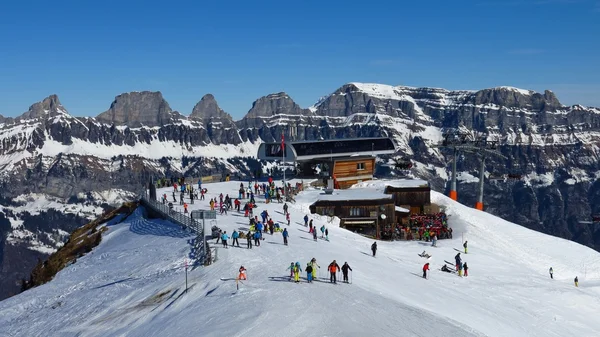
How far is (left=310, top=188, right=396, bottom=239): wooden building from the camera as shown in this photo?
66.5 metres

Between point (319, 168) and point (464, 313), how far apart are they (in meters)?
51.5

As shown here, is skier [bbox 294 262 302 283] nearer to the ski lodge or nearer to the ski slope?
the ski slope

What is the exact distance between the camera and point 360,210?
221ft

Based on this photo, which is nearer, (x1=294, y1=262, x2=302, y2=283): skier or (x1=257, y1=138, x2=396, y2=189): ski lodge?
(x1=294, y1=262, x2=302, y2=283): skier

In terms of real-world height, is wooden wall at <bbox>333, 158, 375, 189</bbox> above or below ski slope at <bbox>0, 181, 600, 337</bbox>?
above

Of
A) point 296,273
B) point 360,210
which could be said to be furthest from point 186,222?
point 360,210

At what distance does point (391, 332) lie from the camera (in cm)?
2678

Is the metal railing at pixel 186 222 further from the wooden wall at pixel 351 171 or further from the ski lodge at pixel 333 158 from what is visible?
the wooden wall at pixel 351 171

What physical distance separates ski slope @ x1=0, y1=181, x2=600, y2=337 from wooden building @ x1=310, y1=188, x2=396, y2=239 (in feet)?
14.3

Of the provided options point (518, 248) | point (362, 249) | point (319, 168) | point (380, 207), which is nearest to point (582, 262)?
point (518, 248)

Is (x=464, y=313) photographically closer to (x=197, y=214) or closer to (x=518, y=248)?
(x=197, y=214)

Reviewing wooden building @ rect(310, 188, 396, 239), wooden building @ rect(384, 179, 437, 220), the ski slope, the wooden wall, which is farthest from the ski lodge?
the ski slope

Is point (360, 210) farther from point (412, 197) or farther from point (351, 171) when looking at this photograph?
point (351, 171)

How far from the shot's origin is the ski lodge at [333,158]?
8356 centimetres
